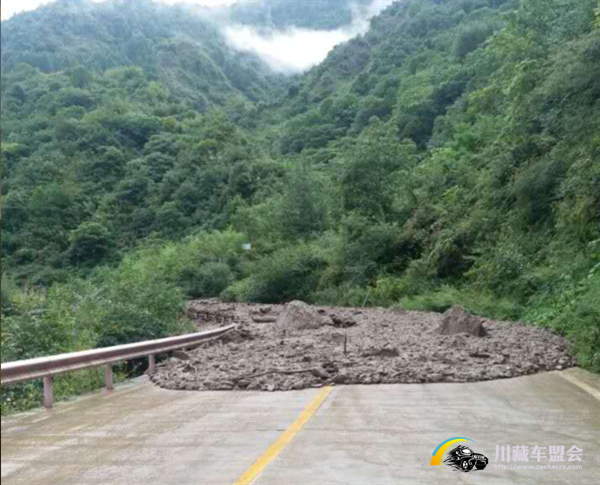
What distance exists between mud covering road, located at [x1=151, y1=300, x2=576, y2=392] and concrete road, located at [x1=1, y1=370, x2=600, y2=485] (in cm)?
71

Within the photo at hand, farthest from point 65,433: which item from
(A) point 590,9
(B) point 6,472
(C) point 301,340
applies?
(A) point 590,9

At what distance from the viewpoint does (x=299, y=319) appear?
2270cm

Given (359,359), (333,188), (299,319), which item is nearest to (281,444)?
(359,359)

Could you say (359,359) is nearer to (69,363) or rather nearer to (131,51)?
(69,363)

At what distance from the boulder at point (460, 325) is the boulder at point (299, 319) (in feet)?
16.8

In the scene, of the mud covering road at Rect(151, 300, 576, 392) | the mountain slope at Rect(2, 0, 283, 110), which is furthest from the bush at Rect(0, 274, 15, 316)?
the mountain slope at Rect(2, 0, 283, 110)

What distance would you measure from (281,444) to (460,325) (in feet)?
39.1

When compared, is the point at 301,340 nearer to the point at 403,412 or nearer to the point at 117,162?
the point at 403,412

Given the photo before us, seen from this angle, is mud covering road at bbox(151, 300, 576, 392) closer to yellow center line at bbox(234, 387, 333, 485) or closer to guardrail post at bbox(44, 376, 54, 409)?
yellow center line at bbox(234, 387, 333, 485)

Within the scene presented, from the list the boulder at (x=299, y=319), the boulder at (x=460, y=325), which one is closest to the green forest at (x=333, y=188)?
the boulder at (x=460, y=325)

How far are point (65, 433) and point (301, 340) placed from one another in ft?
32.7

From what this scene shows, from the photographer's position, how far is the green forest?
22.5 m

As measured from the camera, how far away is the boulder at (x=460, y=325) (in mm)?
17984

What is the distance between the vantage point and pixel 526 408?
8.98m
